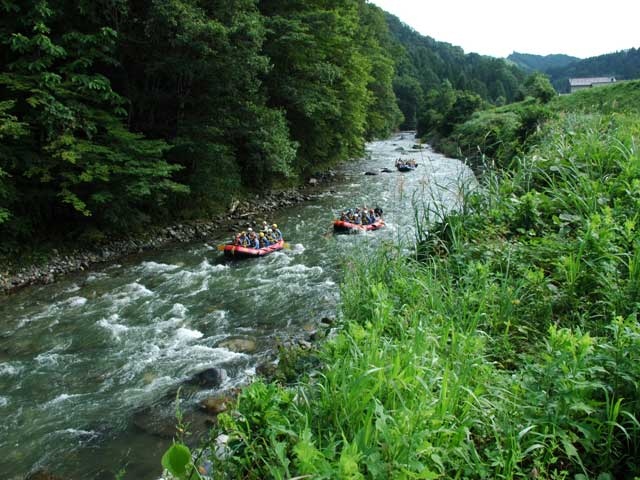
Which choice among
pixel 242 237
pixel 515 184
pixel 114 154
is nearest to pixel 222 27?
pixel 114 154

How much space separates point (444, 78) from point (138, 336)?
384 ft

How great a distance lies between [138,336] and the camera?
26.2 ft

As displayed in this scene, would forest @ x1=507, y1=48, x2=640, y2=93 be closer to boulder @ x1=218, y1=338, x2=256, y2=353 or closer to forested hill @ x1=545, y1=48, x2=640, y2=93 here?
forested hill @ x1=545, y1=48, x2=640, y2=93

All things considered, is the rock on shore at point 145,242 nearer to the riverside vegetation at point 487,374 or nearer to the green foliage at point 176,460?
the riverside vegetation at point 487,374

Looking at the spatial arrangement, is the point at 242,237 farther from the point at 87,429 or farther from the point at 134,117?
the point at 87,429

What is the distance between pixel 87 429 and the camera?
556cm

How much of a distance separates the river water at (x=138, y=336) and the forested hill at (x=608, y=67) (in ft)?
387

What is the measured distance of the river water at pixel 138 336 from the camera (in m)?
5.23

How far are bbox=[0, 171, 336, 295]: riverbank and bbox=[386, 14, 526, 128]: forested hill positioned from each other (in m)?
38.5

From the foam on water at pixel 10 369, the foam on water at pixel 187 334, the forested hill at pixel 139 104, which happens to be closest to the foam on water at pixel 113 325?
the foam on water at pixel 187 334

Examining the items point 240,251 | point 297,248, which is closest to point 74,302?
point 240,251

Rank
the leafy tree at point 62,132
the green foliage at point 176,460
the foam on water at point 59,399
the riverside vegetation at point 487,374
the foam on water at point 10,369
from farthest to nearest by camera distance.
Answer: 1. the leafy tree at point 62,132
2. the foam on water at point 10,369
3. the foam on water at point 59,399
4. the riverside vegetation at point 487,374
5. the green foliage at point 176,460

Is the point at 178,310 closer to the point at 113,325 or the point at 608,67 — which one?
the point at 113,325

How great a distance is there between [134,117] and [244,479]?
1530cm
